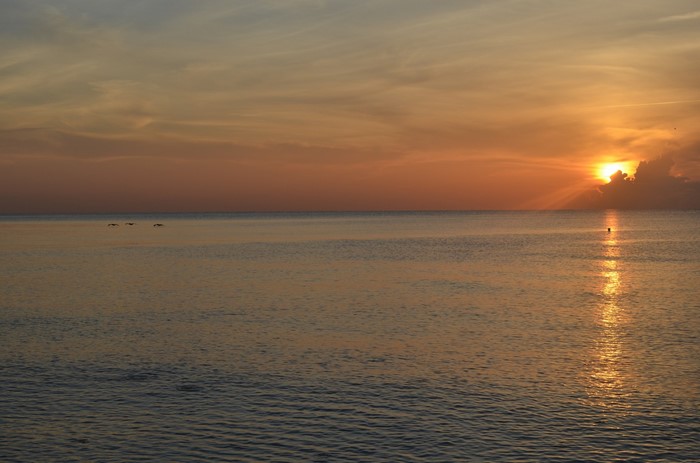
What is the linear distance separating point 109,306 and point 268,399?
30659 millimetres

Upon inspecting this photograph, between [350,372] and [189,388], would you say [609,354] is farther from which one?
[189,388]

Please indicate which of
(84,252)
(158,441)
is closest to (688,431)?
(158,441)

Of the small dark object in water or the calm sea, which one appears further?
the small dark object in water

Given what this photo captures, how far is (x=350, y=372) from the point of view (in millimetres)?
31281

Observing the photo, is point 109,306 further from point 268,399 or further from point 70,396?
point 268,399

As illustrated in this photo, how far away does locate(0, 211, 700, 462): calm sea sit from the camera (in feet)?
73.3

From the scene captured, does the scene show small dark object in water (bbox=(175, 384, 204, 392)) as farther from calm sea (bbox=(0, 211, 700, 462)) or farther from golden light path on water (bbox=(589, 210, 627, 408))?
golden light path on water (bbox=(589, 210, 627, 408))

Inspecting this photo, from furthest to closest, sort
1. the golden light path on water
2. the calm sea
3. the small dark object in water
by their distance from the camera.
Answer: the small dark object in water, the golden light path on water, the calm sea

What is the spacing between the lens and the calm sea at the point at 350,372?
22.3 meters

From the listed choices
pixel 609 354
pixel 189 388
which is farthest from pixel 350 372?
pixel 609 354

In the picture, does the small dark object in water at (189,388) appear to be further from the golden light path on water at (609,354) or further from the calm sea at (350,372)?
the golden light path on water at (609,354)

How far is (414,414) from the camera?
25016 mm

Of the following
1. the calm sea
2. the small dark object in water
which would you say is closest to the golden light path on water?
the calm sea

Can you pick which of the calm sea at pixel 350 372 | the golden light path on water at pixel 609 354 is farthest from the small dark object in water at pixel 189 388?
the golden light path on water at pixel 609 354
